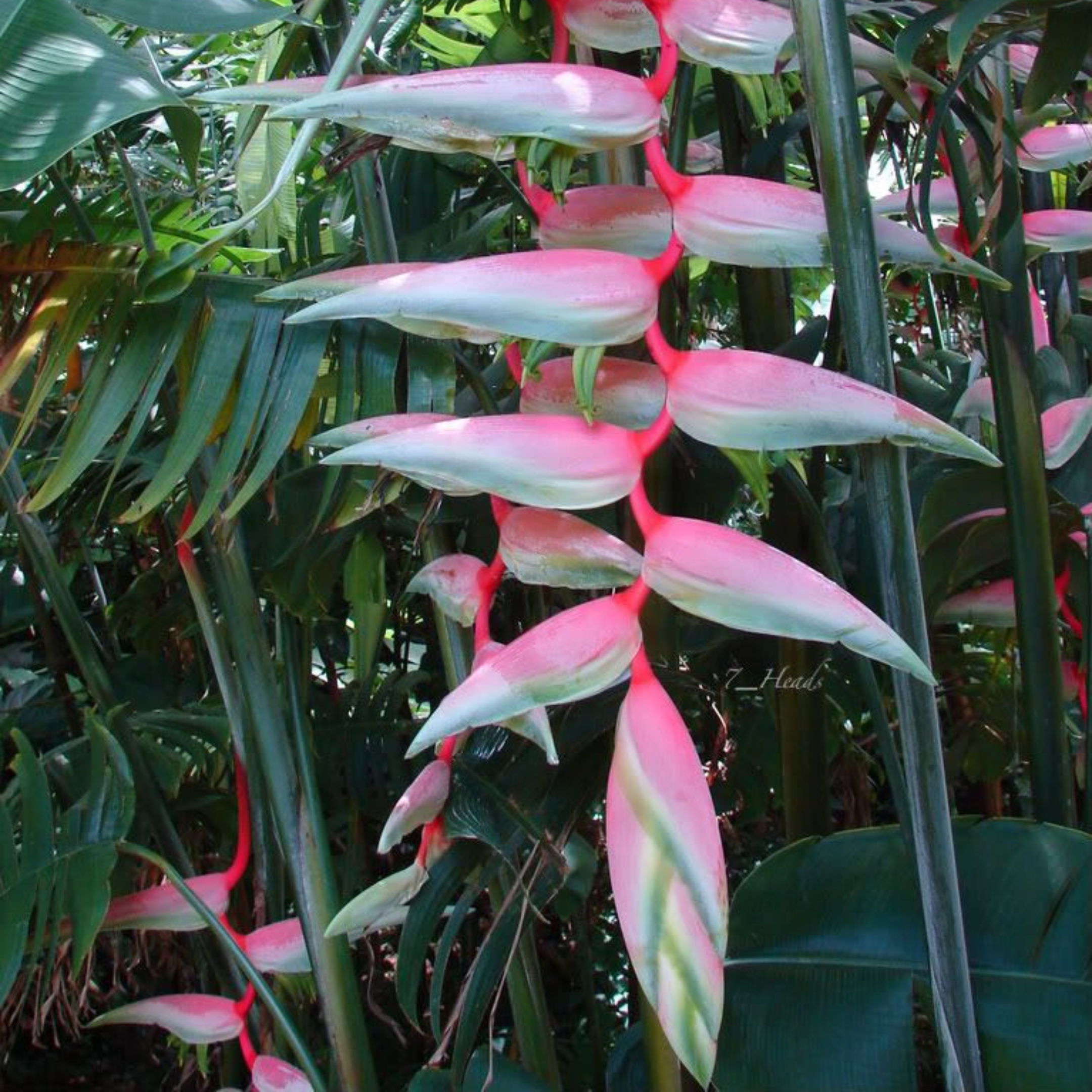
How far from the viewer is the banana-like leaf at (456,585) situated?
1.51 feet

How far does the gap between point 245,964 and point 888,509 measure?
46 cm

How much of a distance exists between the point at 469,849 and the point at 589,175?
31 cm

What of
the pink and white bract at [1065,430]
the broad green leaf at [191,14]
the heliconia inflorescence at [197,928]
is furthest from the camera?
the heliconia inflorescence at [197,928]

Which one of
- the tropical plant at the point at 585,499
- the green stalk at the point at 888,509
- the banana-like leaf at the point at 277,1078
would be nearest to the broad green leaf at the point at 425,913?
the tropical plant at the point at 585,499

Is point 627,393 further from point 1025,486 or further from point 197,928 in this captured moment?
point 197,928

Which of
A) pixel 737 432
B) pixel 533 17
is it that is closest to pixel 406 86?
pixel 737 432

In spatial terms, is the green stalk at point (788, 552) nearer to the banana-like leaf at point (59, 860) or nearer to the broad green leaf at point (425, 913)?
the broad green leaf at point (425, 913)

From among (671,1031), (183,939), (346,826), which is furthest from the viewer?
(346,826)

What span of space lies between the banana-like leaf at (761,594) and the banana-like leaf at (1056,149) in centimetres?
28

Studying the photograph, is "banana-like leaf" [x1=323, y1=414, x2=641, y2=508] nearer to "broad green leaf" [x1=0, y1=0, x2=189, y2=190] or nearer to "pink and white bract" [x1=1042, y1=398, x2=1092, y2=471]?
"broad green leaf" [x1=0, y1=0, x2=189, y2=190]

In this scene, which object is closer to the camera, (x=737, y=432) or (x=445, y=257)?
(x=737, y=432)

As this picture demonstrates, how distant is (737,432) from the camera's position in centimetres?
32

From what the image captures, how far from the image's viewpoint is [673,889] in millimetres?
303

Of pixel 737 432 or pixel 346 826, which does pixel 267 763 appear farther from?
pixel 346 826
